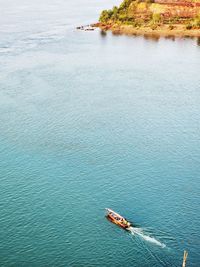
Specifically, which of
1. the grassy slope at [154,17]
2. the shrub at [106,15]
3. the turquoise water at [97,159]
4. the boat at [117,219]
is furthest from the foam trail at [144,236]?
the shrub at [106,15]

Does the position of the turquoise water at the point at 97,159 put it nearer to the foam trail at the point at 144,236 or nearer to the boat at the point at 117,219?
the foam trail at the point at 144,236

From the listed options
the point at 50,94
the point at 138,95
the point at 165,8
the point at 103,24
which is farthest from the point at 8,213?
the point at 165,8

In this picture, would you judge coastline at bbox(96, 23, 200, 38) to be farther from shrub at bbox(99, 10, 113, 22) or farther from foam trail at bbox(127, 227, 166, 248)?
foam trail at bbox(127, 227, 166, 248)

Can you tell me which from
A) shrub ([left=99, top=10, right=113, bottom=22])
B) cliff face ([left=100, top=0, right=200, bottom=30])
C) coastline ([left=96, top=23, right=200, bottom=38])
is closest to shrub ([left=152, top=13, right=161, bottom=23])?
cliff face ([left=100, top=0, right=200, bottom=30])

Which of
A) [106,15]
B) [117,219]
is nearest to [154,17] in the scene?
[106,15]

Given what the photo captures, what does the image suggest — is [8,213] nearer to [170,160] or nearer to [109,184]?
[109,184]

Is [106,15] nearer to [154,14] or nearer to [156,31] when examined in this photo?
[154,14]
